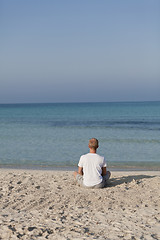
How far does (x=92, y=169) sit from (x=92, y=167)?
47 mm

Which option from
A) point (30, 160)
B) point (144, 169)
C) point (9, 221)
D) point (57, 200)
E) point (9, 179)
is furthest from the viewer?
point (30, 160)

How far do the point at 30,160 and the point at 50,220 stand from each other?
6.81 metres

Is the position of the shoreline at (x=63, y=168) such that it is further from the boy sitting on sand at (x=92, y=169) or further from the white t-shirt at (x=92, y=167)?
the white t-shirt at (x=92, y=167)

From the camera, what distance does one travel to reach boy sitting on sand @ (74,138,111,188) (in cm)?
608

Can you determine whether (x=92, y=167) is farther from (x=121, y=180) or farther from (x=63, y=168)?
(x=63, y=168)

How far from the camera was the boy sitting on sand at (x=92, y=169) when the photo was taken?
239 inches

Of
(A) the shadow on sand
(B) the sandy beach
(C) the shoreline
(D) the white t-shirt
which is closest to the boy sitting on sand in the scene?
(D) the white t-shirt

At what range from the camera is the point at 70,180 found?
7070mm

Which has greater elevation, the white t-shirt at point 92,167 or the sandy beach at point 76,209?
the white t-shirt at point 92,167

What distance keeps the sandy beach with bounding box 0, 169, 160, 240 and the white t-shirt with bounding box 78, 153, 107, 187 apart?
0.20m

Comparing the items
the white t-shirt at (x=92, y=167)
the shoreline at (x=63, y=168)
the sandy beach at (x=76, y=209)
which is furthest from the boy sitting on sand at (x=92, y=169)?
the shoreline at (x=63, y=168)

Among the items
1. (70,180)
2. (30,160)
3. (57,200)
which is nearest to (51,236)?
(57,200)

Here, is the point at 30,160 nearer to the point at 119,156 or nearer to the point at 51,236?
the point at 119,156

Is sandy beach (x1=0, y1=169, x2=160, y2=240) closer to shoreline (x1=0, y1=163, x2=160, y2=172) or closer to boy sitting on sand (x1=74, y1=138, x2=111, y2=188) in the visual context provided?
boy sitting on sand (x1=74, y1=138, x2=111, y2=188)
